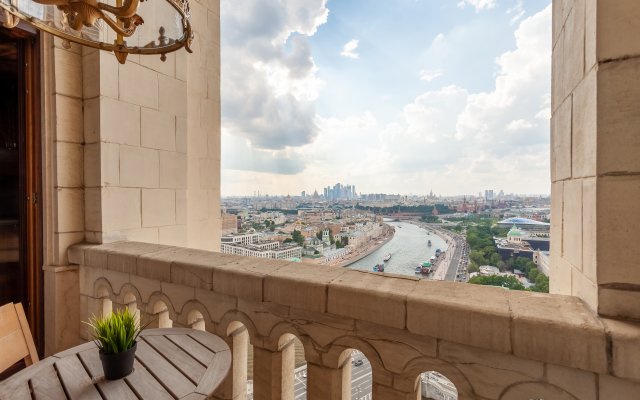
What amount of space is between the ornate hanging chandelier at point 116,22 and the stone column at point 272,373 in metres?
1.59

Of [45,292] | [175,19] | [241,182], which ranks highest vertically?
[175,19]

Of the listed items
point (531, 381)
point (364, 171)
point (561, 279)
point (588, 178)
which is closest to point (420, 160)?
point (364, 171)

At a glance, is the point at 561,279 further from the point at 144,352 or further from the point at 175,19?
the point at 175,19

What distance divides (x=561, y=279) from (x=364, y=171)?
73.6 inches

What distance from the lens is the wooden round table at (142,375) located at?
1003 mm

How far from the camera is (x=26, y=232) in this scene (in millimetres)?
2400

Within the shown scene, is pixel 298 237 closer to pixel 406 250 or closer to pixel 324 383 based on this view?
pixel 406 250

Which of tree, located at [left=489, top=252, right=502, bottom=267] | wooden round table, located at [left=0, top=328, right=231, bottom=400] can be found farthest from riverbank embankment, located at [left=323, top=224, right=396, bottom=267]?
wooden round table, located at [left=0, top=328, right=231, bottom=400]

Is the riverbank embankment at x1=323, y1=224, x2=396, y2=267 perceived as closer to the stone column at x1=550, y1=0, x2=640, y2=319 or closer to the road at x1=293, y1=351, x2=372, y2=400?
the road at x1=293, y1=351, x2=372, y2=400

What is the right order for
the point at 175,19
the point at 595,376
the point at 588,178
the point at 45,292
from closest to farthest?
the point at 595,376, the point at 588,178, the point at 175,19, the point at 45,292

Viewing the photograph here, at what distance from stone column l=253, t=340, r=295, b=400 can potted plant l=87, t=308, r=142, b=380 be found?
20.1 inches

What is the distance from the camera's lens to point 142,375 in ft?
3.61

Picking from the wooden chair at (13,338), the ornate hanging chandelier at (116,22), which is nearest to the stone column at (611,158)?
the ornate hanging chandelier at (116,22)

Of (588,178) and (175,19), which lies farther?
(175,19)
